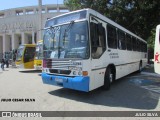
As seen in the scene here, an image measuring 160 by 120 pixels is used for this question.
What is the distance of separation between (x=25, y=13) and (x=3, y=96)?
59399 millimetres

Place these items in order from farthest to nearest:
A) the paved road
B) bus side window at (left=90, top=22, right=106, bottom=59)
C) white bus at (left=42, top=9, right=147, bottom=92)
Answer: bus side window at (left=90, top=22, right=106, bottom=59) < white bus at (left=42, top=9, right=147, bottom=92) < the paved road

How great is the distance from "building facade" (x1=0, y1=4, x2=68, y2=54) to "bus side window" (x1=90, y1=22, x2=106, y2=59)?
51.6 meters

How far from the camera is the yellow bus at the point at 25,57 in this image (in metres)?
19.1

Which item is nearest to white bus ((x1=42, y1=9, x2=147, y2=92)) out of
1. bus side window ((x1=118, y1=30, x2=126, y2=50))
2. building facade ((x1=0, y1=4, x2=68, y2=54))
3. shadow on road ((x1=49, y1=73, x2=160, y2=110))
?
shadow on road ((x1=49, y1=73, x2=160, y2=110))

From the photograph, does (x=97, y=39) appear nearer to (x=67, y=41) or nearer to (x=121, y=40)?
(x=67, y=41)

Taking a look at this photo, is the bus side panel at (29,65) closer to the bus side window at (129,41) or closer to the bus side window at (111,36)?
the bus side window at (129,41)

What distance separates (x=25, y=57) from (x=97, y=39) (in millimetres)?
13300

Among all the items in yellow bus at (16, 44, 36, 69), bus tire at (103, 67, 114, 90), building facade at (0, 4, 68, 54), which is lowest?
bus tire at (103, 67, 114, 90)

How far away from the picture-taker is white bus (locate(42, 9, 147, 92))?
6.88m

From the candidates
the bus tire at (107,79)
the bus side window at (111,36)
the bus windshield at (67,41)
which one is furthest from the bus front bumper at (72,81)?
the bus side window at (111,36)

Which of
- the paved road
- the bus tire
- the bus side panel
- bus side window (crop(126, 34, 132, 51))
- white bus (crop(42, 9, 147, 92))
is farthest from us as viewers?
the bus side panel

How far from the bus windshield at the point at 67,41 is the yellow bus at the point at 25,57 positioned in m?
11.6

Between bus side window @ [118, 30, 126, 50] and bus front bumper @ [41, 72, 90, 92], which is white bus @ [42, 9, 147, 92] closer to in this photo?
bus front bumper @ [41, 72, 90, 92]

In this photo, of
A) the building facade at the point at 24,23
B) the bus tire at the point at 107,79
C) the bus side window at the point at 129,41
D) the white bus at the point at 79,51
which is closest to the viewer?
the white bus at the point at 79,51
